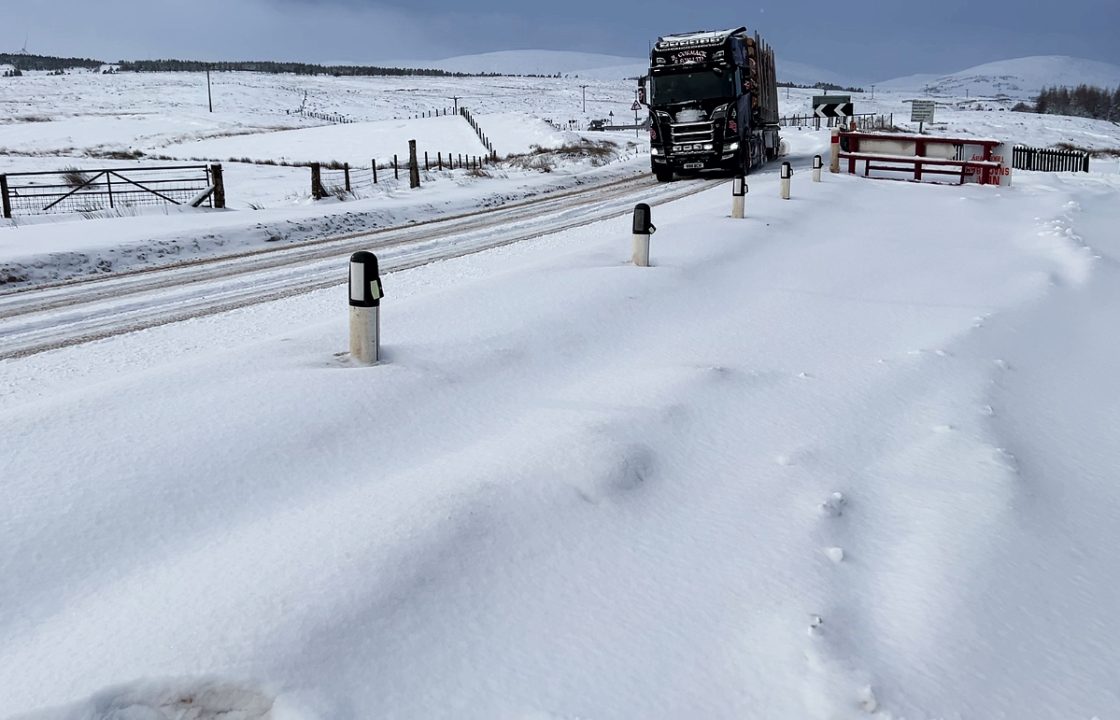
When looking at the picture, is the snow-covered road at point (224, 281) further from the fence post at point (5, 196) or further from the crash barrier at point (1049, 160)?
the crash barrier at point (1049, 160)

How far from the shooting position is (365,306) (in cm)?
500

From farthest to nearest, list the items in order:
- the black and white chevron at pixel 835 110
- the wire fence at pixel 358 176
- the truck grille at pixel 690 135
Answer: the black and white chevron at pixel 835 110 → the truck grille at pixel 690 135 → the wire fence at pixel 358 176

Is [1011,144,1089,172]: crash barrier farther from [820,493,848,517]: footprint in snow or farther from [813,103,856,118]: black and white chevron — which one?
[820,493,848,517]: footprint in snow

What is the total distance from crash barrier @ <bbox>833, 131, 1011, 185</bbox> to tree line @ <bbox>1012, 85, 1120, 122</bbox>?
13919 centimetres

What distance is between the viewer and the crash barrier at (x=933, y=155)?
67.9 feet

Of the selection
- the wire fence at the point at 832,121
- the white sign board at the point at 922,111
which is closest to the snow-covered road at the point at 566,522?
the white sign board at the point at 922,111

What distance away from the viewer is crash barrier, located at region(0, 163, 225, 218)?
17688mm

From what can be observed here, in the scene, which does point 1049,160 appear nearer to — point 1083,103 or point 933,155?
point 933,155

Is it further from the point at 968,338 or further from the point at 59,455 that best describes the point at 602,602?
the point at 968,338

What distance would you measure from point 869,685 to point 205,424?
10.1 ft

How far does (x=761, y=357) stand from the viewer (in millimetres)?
5938

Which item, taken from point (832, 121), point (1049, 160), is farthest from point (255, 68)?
point (1049, 160)

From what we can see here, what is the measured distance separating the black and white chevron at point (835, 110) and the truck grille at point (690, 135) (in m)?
4.84

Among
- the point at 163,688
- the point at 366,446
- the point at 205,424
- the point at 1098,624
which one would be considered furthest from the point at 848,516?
the point at 205,424
